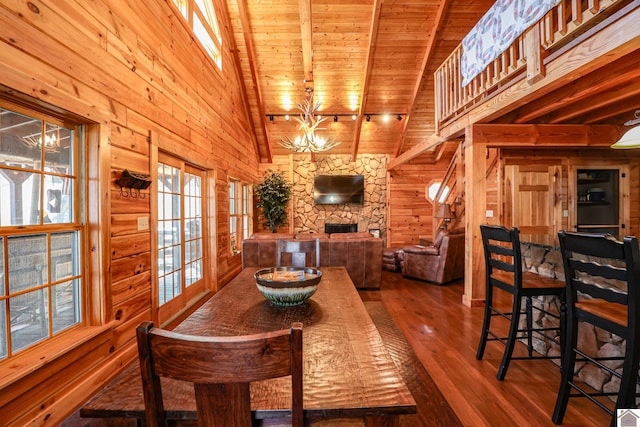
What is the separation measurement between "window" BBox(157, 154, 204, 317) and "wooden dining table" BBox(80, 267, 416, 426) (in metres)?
1.85

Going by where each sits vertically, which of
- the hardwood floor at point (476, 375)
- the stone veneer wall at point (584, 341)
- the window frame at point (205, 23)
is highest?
the window frame at point (205, 23)

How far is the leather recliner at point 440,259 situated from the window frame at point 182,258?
11.4 ft

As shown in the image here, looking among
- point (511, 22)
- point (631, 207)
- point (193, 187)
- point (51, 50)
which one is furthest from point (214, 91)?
point (631, 207)

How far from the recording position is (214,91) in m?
4.44

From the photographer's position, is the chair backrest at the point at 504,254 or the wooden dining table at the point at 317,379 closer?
the wooden dining table at the point at 317,379

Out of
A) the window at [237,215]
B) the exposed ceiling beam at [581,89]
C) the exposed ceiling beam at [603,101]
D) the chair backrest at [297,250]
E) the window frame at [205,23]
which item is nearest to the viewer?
the exposed ceiling beam at [581,89]

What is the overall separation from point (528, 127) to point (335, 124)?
4198 mm

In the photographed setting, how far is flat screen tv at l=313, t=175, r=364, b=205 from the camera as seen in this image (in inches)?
314

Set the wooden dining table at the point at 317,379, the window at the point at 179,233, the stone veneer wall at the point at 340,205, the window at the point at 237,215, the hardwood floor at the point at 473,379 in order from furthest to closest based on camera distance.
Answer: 1. the stone veneer wall at the point at 340,205
2. the window at the point at 237,215
3. the window at the point at 179,233
4. the hardwood floor at the point at 473,379
5. the wooden dining table at the point at 317,379

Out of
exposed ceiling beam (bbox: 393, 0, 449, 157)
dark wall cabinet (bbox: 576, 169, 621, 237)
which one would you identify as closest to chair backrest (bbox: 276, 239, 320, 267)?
exposed ceiling beam (bbox: 393, 0, 449, 157)

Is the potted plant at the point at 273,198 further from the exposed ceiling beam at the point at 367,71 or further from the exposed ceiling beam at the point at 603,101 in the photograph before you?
the exposed ceiling beam at the point at 603,101

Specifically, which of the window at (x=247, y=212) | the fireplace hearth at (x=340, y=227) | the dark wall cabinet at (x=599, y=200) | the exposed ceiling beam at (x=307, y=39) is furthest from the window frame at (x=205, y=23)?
the dark wall cabinet at (x=599, y=200)

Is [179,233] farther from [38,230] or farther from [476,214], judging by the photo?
[476,214]

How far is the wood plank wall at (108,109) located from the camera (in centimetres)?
150
